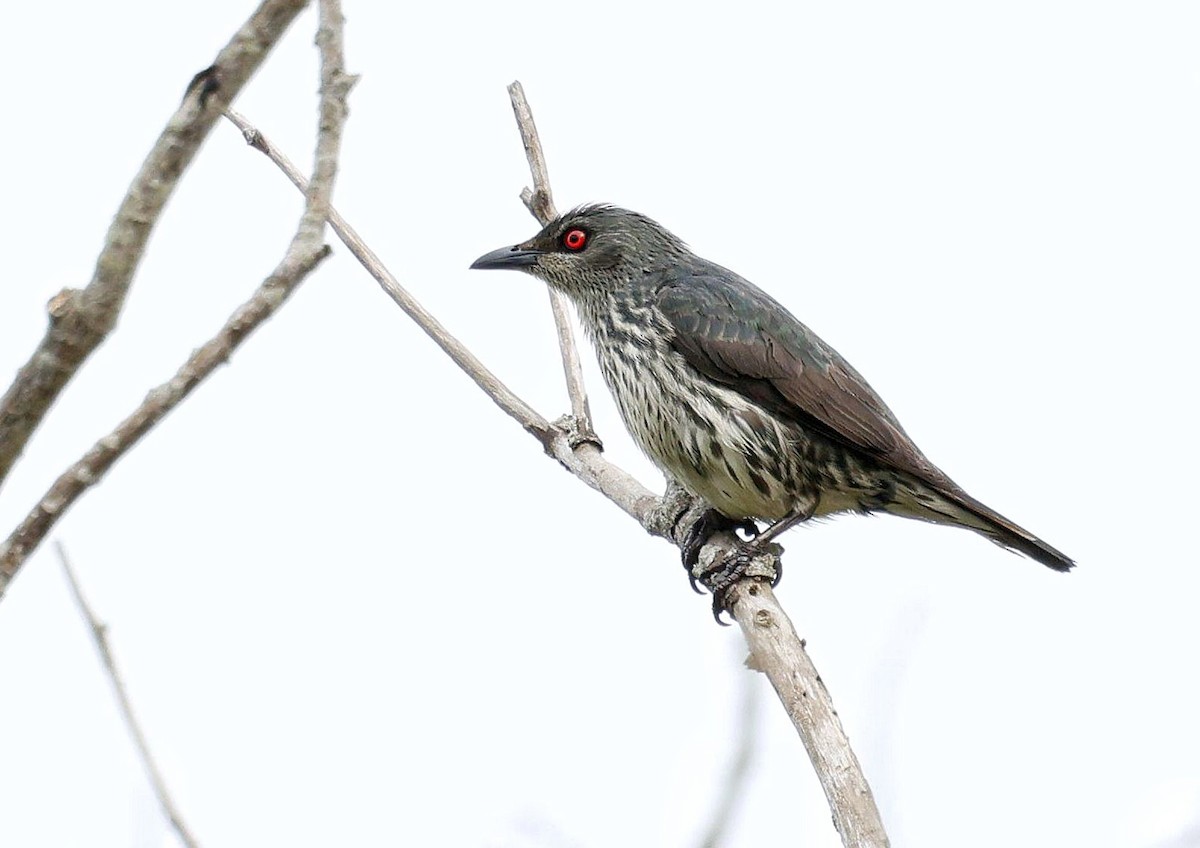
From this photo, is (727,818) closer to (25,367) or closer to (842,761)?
(842,761)

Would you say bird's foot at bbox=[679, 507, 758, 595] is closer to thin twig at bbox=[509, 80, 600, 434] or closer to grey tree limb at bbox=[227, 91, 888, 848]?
grey tree limb at bbox=[227, 91, 888, 848]

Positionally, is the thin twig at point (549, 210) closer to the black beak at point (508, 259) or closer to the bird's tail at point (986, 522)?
the black beak at point (508, 259)

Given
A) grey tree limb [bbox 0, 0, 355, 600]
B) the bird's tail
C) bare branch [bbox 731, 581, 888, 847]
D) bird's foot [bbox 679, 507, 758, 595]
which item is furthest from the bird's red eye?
grey tree limb [bbox 0, 0, 355, 600]

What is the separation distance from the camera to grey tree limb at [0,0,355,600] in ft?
6.49

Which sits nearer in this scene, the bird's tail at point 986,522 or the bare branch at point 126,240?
the bare branch at point 126,240

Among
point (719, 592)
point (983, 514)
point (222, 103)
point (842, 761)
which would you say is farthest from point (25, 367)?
point (983, 514)

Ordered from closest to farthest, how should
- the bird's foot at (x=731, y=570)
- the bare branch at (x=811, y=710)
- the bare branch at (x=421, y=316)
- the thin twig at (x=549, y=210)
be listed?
the bare branch at (x=811, y=710) < the bird's foot at (x=731, y=570) < the bare branch at (x=421, y=316) < the thin twig at (x=549, y=210)

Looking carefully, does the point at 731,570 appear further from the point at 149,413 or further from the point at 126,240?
the point at 126,240

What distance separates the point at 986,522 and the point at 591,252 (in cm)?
235

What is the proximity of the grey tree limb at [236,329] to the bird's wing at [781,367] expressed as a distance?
3921 mm

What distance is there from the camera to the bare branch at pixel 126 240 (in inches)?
73.3

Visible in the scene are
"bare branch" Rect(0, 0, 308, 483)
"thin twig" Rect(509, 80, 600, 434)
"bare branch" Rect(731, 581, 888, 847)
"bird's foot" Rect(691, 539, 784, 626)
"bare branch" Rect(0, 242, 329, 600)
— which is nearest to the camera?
"bare branch" Rect(0, 0, 308, 483)

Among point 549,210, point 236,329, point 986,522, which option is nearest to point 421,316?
point 549,210

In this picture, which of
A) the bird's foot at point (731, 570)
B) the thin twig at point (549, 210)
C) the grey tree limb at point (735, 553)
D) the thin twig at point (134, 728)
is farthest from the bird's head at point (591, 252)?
the thin twig at point (134, 728)
